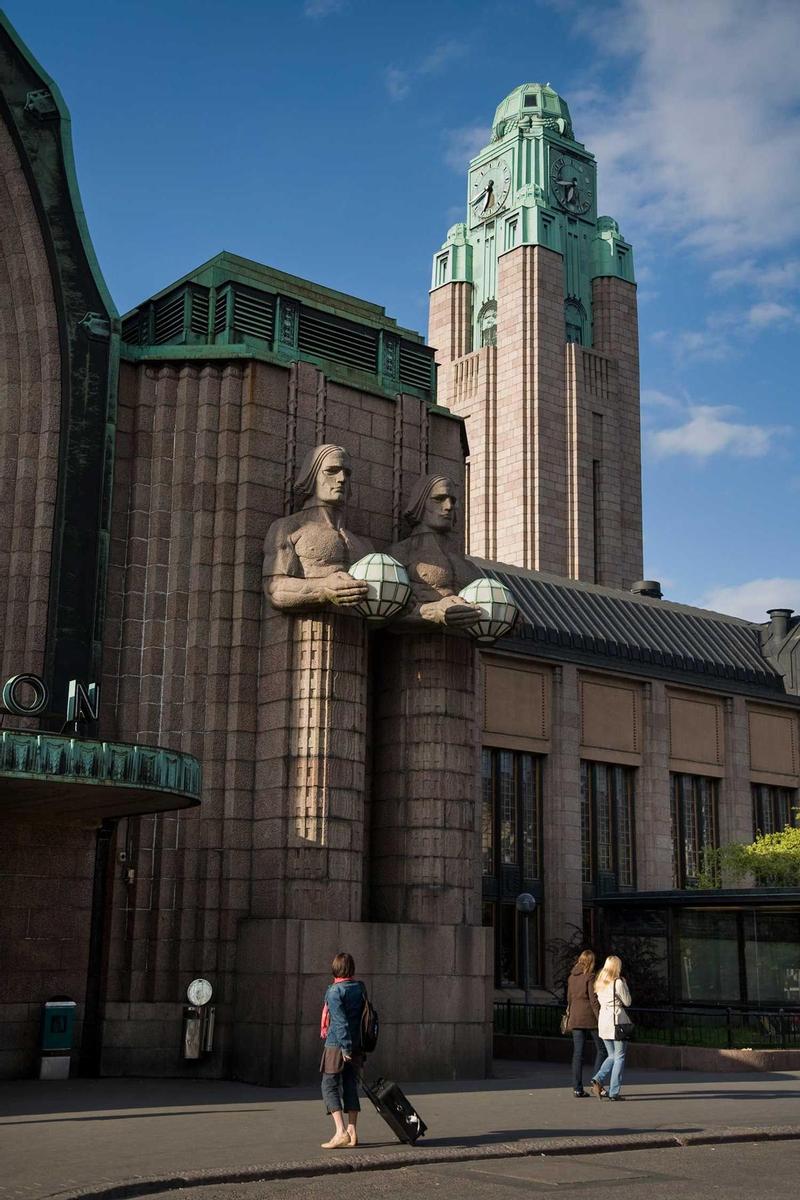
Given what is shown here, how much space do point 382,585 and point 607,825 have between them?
22.6 metres

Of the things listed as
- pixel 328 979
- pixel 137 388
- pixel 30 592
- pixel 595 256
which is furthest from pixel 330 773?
pixel 595 256

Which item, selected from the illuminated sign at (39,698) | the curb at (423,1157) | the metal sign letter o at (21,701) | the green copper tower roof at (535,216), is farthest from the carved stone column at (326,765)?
the green copper tower roof at (535,216)

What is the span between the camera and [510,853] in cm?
4069

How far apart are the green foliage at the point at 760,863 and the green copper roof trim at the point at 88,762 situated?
85.4 ft

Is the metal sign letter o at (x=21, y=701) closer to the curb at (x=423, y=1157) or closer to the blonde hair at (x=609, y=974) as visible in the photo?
the blonde hair at (x=609, y=974)

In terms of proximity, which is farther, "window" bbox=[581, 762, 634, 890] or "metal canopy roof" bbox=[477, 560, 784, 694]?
"metal canopy roof" bbox=[477, 560, 784, 694]

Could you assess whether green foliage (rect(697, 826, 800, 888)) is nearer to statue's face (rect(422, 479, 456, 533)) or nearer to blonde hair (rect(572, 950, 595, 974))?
statue's face (rect(422, 479, 456, 533))

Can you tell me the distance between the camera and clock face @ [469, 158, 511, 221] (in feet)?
289

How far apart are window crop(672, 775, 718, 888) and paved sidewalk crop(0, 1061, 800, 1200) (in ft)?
73.3

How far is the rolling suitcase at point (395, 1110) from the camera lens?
13984 millimetres

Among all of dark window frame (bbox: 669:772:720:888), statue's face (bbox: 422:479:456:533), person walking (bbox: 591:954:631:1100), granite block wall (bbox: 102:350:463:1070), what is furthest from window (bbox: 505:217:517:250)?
person walking (bbox: 591:954:631:1100)

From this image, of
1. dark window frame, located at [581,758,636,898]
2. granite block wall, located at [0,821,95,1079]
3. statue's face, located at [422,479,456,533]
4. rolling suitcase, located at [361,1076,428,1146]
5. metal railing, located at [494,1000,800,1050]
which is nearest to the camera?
rolling suitcase, located at [361,1076,428,1146]

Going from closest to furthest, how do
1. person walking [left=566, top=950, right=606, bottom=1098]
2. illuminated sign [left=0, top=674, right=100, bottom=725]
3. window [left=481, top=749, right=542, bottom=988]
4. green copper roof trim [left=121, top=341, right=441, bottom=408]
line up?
person walking [left=566, top=950, right=606, bottom=1098] → illuminated sign [left=0, top=674, right=100, bottom=725] → green copper roof trim [left=121, top=341, right=441, bottom=408] → window [left=481, top=749, right=542, bottom=988]

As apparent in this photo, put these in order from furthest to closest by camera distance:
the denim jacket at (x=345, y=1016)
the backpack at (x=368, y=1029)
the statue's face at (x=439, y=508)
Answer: the statue's face at (x=439, y=508), the backpack at (x=368, y=1029), the denim jacket at (x=345, y=1016)
